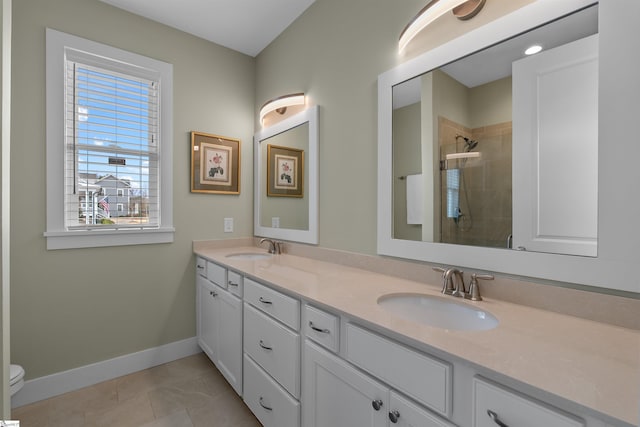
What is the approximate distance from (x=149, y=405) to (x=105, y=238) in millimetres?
1139

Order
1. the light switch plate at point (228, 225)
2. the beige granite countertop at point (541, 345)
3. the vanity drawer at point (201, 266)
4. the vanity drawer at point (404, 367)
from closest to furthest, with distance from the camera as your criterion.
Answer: the beige granite countertop at point (541, 345) < the vanity drawer at point (404, 367) < the vanity drawer at point (201, 266) < the light switch plate at point (228, 225)

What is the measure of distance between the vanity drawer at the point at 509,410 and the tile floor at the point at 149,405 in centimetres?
142

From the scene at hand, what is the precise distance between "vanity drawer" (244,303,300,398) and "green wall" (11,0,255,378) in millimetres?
1084

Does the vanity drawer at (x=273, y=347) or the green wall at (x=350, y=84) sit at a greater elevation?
the green wall at (x=350, y=84)

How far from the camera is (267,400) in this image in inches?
55.5

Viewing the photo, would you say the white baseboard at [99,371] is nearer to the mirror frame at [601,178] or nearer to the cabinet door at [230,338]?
the cabinet door at [230,338]

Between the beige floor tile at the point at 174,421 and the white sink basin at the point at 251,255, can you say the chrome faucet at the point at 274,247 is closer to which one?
the white sink basin at the point at 251,255

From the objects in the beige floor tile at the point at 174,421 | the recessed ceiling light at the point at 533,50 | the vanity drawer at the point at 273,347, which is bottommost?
the beige floor tile at the point at 174,421

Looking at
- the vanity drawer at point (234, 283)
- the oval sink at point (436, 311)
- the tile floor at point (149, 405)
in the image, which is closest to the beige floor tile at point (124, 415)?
the tile floor at point (149, 405)

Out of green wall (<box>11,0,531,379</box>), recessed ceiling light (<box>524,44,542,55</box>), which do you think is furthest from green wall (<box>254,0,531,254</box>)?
recessed ceiling light (<box>524,44,542,55</box>)

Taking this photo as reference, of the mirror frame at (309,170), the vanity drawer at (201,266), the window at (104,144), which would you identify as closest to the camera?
the window at (104,144)

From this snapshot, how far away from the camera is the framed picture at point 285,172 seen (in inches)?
85.0

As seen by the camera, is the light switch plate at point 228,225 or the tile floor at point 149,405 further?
the light switch plate at point 228,225

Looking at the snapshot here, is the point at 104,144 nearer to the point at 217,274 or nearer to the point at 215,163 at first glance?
the point at 215,163
